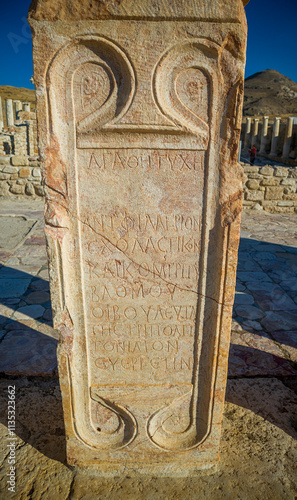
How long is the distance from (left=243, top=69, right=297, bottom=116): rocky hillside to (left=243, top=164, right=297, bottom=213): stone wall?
3828 centimetres

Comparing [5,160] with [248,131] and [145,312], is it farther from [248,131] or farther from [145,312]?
[248,131]

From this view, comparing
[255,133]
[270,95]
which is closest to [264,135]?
[255,133]

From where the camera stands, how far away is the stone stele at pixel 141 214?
167 centimetres

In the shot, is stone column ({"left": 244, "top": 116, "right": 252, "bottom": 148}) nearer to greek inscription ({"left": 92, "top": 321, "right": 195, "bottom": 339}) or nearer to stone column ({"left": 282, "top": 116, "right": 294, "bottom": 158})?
stone column ({"left": 282, "top": 116, "right": 294, "bottom": 158})

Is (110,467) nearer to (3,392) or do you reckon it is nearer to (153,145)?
(3,392)

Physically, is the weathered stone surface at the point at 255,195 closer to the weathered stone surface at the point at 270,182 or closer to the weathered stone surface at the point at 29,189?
the weathered stone surface at the point at 270,182

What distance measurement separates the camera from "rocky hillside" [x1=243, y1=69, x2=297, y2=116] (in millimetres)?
50219

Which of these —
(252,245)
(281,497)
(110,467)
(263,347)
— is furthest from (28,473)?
(252,245)

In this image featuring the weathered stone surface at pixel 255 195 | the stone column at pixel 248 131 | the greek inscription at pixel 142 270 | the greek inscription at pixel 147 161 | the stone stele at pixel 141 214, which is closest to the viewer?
the stone stele at pixel 141 214

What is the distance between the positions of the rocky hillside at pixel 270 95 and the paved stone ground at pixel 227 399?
43.7 metres

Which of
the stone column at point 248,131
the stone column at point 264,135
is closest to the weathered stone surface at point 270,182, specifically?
the stone column at point 264,135

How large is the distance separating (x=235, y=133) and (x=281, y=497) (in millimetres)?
2128

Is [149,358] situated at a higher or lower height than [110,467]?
higher

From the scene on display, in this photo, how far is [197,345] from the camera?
2146 mm
